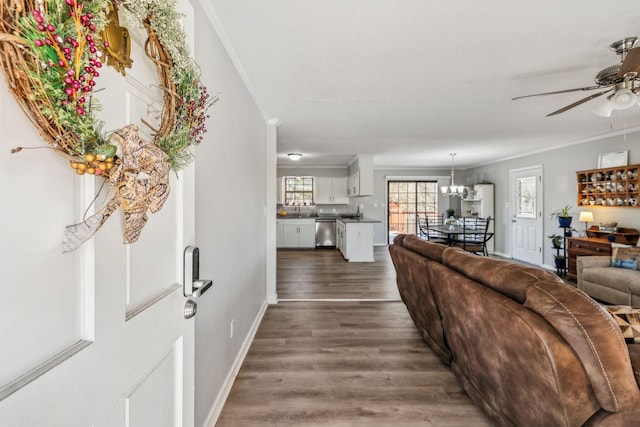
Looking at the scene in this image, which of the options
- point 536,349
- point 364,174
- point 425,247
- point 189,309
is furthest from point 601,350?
point 364,174

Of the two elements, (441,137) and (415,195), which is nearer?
(441,137)

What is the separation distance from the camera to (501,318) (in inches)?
54.2

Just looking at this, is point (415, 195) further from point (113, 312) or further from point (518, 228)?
point (113, 312)

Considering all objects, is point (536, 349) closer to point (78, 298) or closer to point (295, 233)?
point (78, 298)

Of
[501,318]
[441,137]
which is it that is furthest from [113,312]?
[441,137]

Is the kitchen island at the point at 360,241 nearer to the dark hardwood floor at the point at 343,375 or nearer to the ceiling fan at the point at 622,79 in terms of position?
the dark hardwood floor at the point at 343,375

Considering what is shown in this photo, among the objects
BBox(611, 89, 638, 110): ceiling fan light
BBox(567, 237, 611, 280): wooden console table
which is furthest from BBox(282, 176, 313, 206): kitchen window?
BBox(611, 89, 638, 110): ceiling fan light

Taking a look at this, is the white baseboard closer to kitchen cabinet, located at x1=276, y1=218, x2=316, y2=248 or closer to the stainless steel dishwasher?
kitchen cabinet, located at x1=276, y1=218, x2=316, y2=248

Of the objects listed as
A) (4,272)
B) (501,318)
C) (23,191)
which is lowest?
(501,318)

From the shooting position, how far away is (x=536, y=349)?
122 cm

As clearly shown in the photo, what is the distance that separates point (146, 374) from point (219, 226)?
3.57 feet

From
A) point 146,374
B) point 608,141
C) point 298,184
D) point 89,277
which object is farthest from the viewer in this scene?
point 298,184

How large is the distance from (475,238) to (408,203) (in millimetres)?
3010

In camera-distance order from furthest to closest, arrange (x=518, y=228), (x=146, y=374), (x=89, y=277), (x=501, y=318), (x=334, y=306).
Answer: (x=518, y=228), (x=334, y=306), (x=501, y=318), (x=146, y=374), (x=89, y=277)
